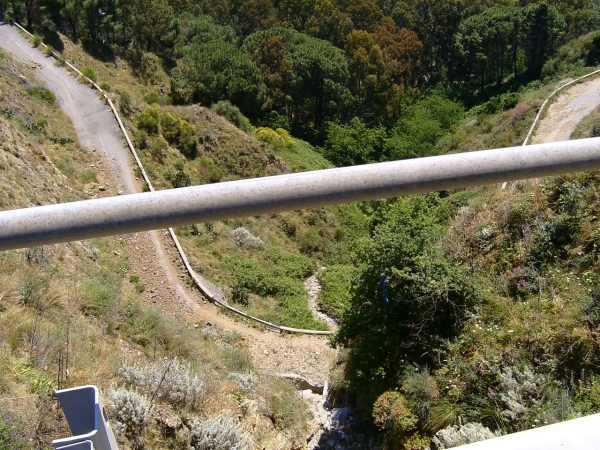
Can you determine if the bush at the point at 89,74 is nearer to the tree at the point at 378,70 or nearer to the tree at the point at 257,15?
the tree at the point at 378,70

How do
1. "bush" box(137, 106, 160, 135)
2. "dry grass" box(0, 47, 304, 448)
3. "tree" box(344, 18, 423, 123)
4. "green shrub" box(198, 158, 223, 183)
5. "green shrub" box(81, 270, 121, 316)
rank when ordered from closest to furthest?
"dry grass" box(0, 47, 304, 448) < "green shrub" box(81, 270, 121, 316) < "bush" box(137, 106, 160, 135) < "green shrub" box(198, 158, 223, 183) < "tree" box(344, 18, 423, 123)

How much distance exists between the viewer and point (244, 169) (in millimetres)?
29422

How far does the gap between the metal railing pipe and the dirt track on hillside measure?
39.9ft

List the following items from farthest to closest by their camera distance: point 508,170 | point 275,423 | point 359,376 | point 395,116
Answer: point 395,116
point 359,376
point 275,423
point 508,170

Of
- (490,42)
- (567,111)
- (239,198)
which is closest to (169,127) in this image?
(567,111)

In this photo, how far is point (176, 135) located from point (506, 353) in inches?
968

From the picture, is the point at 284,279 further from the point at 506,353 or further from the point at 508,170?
the point at 508,170

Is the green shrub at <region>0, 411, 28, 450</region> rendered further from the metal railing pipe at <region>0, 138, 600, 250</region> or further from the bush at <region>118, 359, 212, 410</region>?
the metal railing pipe at <region>0, 138, 600, 250</region>

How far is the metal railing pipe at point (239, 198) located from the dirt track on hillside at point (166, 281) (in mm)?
12152

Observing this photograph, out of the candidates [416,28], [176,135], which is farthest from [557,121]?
[416,28]

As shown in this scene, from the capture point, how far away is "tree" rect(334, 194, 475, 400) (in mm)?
7126

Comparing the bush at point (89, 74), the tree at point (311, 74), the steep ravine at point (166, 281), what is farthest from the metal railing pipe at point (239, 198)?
the tree at point (311, 74)

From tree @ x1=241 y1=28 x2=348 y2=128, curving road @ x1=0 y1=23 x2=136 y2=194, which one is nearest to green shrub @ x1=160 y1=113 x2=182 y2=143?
curving road @ x1=0 y1=23 x2=136 y2=194

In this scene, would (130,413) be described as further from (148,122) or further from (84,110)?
(84,110)
